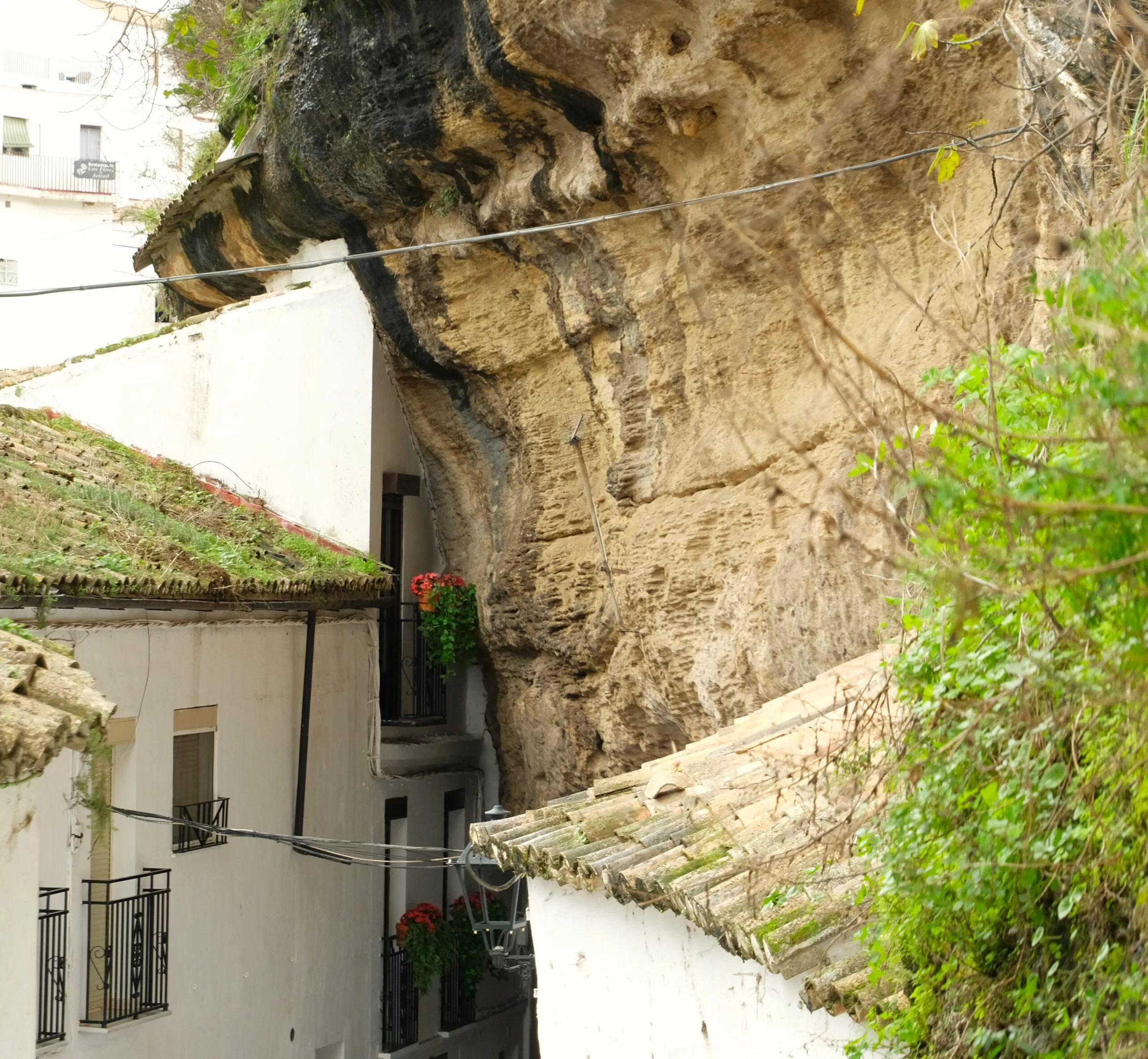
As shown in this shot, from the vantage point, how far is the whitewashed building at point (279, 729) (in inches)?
375

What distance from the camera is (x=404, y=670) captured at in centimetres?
1330

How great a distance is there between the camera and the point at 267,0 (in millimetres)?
11969

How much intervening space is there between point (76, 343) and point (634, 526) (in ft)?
71.0

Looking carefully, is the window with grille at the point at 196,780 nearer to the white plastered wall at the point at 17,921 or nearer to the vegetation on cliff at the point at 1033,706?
the white plastered wall at the point at 17,921

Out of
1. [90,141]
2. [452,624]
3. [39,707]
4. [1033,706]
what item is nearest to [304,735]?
[452,624]

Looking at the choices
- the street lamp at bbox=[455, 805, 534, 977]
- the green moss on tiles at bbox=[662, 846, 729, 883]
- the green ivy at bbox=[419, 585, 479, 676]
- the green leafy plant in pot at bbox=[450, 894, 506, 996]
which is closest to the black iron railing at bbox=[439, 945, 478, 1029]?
the green leafy plant in pot at bbox=[450, 894, 506, 996]

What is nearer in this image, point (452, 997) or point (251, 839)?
point (251, 839)

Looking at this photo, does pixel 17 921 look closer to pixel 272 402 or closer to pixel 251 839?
pixel 251 839

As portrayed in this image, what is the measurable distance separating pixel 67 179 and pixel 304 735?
91.1ft

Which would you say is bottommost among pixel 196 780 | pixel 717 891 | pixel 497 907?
pixel 497 907

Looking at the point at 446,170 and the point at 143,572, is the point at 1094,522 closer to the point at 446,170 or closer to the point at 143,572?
the point at 143,572

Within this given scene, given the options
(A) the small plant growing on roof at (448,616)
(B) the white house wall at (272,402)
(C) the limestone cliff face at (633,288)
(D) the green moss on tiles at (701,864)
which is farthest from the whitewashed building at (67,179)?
(D) the green moss on tiles at (701,864)

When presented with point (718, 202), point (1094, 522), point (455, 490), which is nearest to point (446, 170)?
point (718, 202)

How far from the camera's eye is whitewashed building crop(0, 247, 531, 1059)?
31.2 feet
